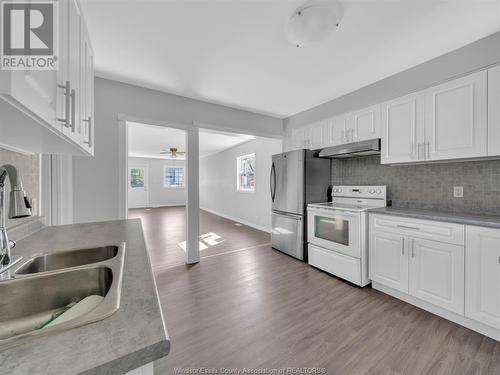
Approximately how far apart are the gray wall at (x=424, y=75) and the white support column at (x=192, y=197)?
2.18 metres

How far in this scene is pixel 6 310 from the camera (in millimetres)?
741

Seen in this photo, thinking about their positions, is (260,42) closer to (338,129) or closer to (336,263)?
(338,129)

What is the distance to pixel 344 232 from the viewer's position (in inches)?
100

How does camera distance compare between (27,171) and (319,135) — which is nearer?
(27,171)

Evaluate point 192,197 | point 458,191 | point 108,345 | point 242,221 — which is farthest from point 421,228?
point 242,221

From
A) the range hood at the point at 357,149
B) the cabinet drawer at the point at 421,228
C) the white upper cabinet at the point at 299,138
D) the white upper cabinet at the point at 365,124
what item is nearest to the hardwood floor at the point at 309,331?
the cabinet drawer at the point at 421,228

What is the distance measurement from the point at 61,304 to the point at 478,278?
106 inches

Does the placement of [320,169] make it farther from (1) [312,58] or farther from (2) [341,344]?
(2) [341,344]

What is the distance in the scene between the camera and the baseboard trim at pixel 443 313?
5.39 ft

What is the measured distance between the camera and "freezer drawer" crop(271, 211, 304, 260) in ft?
10.6

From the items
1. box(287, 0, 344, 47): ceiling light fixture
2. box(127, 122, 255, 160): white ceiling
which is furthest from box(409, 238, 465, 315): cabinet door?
box(127, 122, 255, 160): white ceiling

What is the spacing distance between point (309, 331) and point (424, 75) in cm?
292

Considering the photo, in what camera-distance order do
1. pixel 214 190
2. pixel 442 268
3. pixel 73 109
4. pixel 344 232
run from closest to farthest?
pixel 73 109
pixel 442 268
pixel 344 232
pixel 214 190

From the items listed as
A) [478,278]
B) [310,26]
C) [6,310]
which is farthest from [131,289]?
[478,278]
